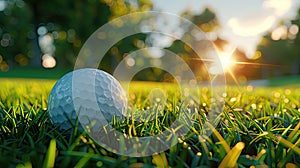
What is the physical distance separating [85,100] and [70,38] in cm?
2381

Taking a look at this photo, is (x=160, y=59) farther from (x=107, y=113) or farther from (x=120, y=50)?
(x=107, y=113)

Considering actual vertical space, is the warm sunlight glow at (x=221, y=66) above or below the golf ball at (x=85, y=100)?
above

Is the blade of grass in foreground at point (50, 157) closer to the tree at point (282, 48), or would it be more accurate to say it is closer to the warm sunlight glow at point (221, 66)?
the warm sunlight glow at point (221, 66)

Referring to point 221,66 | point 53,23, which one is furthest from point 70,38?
point 221,66

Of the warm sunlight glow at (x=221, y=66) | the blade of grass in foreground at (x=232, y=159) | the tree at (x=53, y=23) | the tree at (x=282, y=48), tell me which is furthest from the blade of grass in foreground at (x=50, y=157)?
the tree at (x=282, y=48)

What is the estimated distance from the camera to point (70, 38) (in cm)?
2397

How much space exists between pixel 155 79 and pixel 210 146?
2814 cm

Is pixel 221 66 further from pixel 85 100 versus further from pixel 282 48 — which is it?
pixel 282 48

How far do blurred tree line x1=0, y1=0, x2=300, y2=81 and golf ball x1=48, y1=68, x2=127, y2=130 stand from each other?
72.7ft

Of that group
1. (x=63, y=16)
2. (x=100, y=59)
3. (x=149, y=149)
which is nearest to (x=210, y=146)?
(x=149, y=149)

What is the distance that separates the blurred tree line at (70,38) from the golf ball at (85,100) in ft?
72.7

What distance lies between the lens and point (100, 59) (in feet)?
93.4

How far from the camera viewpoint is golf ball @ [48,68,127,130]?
1.22m

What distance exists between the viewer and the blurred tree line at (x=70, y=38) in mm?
22453
